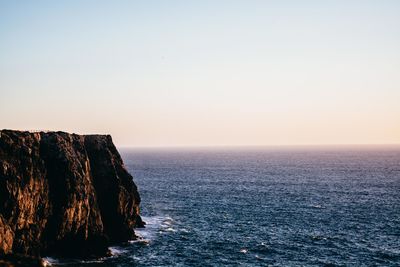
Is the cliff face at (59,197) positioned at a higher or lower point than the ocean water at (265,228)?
higher

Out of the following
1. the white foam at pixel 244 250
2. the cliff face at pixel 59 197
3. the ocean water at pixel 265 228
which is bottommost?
the white foam at pixel 244 250

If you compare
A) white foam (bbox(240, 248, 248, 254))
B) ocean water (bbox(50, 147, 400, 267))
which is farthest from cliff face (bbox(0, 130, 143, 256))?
white foam (bbox(240, 248, 248, 254))

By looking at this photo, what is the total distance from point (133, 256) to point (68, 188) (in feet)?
48.1

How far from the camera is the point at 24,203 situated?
55.1 metres

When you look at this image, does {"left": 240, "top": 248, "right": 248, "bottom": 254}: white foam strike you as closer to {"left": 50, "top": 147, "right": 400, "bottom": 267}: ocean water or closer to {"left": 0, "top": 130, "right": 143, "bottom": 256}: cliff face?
{"left": 50, "top": 147, "right": 400, "bottom": 267}: ocean water

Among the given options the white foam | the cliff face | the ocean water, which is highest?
the cliff face

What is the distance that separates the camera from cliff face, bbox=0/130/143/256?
5400 cm

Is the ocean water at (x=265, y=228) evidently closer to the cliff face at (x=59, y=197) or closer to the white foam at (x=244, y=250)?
the white foam at (x=244, y=250)

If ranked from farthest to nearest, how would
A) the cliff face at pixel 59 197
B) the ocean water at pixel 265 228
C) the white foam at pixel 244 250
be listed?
the white foam at pixel 244 250 → the ocean water at pixel 265 228 → the cliff face at pixel 59 197

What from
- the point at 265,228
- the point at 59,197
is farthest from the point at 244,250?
the point at 59,197

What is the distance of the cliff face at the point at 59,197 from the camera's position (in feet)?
177

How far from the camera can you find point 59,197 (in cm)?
6131

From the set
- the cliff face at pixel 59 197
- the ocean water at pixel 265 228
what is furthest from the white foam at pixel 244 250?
the cliff face at pixel 59 197

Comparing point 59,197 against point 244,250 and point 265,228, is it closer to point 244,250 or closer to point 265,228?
point 244,250
